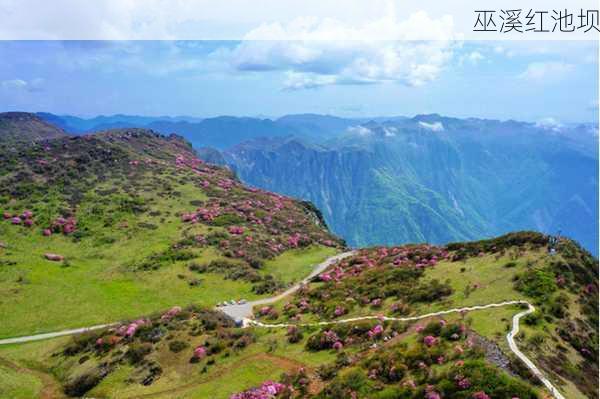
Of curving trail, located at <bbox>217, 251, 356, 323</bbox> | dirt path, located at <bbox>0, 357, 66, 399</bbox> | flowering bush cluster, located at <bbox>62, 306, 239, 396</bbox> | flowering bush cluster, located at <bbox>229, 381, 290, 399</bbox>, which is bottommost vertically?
curving trail, located at <bbox>217, 251, 356, 323</bbox>

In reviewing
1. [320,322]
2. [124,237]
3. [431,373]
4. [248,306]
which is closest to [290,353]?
[320,322]

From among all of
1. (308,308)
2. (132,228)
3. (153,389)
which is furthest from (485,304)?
(132,228)

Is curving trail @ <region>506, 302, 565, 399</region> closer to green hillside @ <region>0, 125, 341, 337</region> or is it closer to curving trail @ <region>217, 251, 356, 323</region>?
curving trail @ <region>217, 251, 356, 323</region>

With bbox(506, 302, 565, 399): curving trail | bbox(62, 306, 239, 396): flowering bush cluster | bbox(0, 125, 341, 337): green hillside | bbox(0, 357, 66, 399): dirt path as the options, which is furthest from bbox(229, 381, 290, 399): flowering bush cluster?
bbox(0, 125, 341, 337): green hillside

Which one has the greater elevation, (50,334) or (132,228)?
(132,228)

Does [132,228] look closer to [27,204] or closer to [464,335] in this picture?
[27,204]

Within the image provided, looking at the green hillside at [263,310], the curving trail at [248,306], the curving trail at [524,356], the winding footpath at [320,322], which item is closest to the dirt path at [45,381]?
the green hillside at [263,310]

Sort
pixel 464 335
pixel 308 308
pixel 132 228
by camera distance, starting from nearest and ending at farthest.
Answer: pixel 464 335, pixel 308 308, pixel 132 228

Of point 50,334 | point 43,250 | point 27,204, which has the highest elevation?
point 27,204

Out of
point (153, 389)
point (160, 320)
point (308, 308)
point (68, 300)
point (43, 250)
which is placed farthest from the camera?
point (43, 250)
